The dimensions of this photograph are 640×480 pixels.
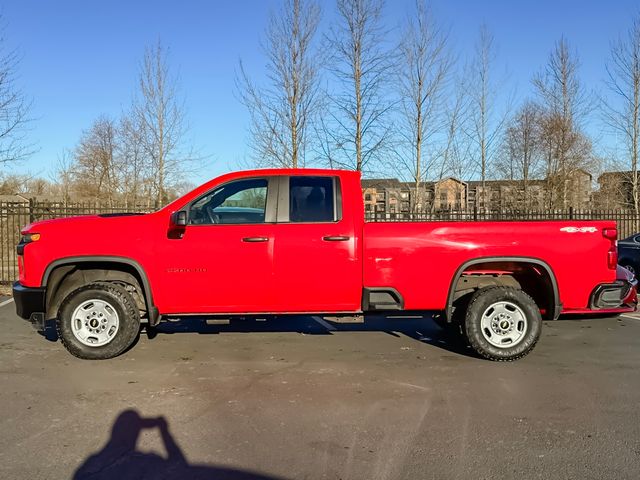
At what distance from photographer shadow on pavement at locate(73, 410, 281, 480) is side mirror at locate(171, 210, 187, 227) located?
209 centimetres

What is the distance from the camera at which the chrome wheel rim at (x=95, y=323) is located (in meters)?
5.42

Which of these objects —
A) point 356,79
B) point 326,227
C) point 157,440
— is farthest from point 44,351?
point 356,79

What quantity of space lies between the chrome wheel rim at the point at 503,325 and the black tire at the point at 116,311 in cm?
371

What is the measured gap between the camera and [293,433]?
3.75 meters

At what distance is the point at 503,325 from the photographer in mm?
5555

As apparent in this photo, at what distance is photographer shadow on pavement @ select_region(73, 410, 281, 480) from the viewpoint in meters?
3.13

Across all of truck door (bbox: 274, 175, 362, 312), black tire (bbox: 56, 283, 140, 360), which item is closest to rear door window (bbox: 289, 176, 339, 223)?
truck door (bbox: 274, 175, 362, 312)

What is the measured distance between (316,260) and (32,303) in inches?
116

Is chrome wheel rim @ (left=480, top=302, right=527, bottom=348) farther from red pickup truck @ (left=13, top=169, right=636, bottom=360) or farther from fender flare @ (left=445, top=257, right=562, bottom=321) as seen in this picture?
fender flare @ (left=445, top=257, right=562, bottom=321)

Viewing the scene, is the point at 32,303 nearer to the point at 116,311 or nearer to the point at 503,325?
the point at 116,311

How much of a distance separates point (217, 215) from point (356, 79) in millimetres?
11342

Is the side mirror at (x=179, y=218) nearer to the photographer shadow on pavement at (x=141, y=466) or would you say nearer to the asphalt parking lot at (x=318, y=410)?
the asphalt parking lot at (x=318, y=410)

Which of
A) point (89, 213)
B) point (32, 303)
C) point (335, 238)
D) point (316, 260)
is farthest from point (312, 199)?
point (89, 213)

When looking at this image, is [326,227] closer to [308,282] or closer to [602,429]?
[308,282]
